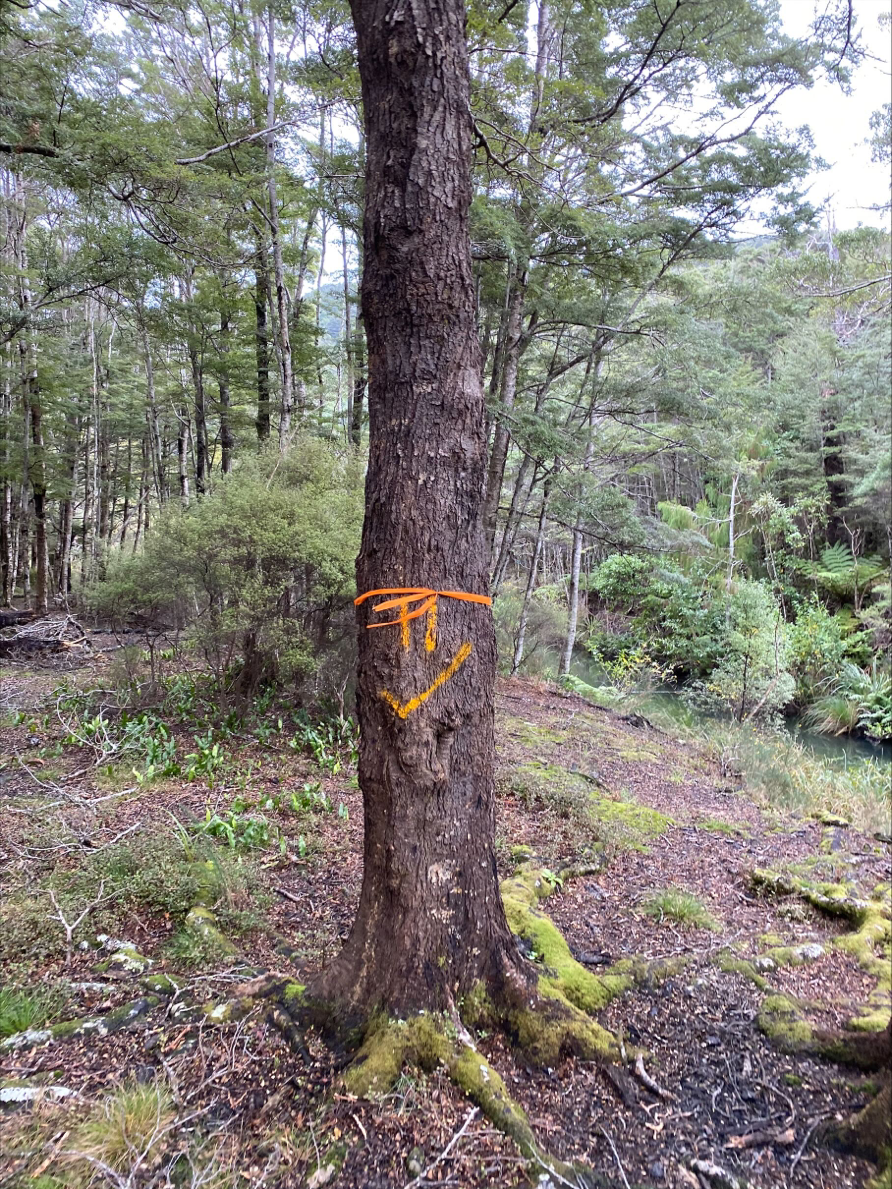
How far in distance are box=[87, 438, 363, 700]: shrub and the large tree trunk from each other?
3.20 meters

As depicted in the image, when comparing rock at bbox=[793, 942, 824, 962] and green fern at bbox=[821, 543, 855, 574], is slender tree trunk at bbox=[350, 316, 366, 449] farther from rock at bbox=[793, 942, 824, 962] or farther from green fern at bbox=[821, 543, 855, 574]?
green fern at bbox=[821, 543, 855, 574]

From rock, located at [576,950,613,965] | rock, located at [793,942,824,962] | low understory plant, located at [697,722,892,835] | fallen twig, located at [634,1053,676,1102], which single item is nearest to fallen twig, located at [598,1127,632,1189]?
fallen twig, located at [634,1053,676,1102]

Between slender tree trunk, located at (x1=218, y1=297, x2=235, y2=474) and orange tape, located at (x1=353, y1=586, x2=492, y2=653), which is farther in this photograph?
slender tree trunk, located at (x1=218, y1=297, x2=235, y2=474)

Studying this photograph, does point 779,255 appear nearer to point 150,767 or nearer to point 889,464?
point 889,464

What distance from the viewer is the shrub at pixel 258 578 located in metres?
5.24

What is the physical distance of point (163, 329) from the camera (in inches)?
444

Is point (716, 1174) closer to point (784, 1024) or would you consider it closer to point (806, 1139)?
point (806, 1139)

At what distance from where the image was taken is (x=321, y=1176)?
1549 millimetres

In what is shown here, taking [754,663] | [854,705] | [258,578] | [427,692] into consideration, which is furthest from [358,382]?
[854,705]

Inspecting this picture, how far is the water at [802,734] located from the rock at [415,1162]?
9.89 meters

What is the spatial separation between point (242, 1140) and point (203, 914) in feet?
4.14

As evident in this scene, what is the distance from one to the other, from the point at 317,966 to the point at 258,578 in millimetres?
3350

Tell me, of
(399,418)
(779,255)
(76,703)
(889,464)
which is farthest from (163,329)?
(889,464)

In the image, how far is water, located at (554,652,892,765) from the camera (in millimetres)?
11297
